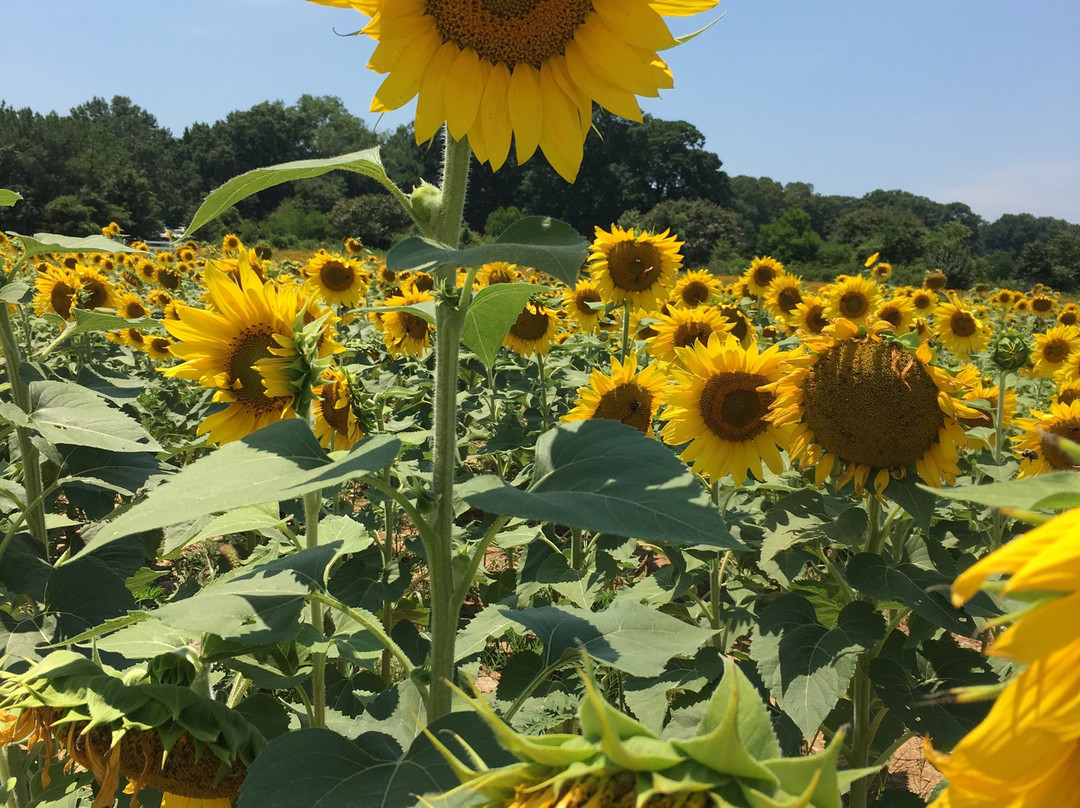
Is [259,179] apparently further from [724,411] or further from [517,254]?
[724,411]

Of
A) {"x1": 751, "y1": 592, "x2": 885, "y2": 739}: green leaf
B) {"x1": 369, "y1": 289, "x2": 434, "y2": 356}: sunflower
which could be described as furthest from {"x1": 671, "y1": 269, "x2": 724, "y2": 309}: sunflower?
{"x1": 751, "y1": 592, "x2": 885, "y2": 739}: green leaf

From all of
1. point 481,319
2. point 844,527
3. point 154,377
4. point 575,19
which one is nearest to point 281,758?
point 481,319

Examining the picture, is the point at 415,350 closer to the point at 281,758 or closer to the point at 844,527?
the point at 844,527

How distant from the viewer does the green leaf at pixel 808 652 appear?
4.89 ft

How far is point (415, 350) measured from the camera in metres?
4.58

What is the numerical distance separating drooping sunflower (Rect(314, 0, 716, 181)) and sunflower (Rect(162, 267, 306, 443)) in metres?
0.56

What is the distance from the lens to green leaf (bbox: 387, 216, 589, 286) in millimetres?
720

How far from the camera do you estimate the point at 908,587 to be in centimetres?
157

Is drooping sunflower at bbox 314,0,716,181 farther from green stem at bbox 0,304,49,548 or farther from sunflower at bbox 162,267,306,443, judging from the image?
green stem at bbox 0,304,49,548

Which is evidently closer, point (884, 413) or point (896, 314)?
point (884, 413)

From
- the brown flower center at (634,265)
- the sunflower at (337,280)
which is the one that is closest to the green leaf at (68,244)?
the brown flower center at (634,265)

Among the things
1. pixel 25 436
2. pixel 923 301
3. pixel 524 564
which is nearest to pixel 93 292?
pixel 25 436

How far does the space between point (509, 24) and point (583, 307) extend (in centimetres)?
425

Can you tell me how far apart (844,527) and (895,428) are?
0.27m
